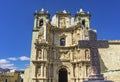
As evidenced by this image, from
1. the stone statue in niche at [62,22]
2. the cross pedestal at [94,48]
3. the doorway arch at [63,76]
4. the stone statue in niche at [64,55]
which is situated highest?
the stone statue in niche at [62,22]

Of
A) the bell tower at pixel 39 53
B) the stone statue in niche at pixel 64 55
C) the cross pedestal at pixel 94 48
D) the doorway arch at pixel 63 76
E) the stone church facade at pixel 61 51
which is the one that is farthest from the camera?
the doorway arch at pixel 63 76

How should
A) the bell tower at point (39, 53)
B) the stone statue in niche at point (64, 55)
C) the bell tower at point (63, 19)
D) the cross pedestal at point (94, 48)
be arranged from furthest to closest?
1. the bell tower at point (63, 19)
2. the stone statue in niche at point (64, 55)
3. the bell tower at point (39, 53)
4. the cross pedestal at point (94, 48)

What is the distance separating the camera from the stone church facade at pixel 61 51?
2391 centimetres

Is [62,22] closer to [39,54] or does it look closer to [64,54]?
[64,54]

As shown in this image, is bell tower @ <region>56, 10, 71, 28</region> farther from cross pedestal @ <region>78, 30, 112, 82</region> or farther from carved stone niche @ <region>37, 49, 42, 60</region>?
cross pedestal @ <region>78, 30, 112, 82</region>

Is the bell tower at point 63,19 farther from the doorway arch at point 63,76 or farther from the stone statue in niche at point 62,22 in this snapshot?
the doorway arch at point 63,76

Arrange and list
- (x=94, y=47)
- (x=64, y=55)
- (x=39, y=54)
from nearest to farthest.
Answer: (x=94, y=47) → (x=39, y=54) → (x=64, y=55)

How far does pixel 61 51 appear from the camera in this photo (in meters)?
25.9

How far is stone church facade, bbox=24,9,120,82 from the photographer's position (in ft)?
78.4

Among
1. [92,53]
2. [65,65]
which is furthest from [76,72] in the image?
[92,53]

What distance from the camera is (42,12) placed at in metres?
27.9

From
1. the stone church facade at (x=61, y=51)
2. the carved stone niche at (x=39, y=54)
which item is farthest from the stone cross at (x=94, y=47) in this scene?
the carved stone niche at (x=39, y=54)

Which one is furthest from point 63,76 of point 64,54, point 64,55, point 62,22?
point 62,22

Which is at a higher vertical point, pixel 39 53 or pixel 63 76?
pixel 39 53
